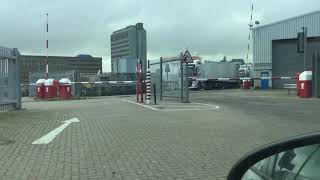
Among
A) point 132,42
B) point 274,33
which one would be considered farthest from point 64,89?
point 274,33

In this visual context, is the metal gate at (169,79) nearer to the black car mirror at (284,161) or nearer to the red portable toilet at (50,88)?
the red portable toilet at (50,88)

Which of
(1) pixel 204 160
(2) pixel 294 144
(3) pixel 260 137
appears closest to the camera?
(2) pixel 294 144

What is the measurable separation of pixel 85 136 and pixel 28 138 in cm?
113

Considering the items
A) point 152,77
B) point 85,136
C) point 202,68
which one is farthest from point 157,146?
point 202,68

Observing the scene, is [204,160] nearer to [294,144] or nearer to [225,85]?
→ [294,144]

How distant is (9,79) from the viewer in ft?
66.0

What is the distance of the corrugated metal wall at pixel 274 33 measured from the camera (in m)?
45.0

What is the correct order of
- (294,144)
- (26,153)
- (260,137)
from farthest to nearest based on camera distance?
(260,137), (26,153), (294,144)

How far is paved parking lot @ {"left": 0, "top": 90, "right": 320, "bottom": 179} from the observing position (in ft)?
26.7

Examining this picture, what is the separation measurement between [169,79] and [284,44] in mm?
19900

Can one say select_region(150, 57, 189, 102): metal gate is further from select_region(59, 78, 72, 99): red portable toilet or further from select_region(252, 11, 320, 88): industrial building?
select_region(252, 11, 320, 88): industrial building

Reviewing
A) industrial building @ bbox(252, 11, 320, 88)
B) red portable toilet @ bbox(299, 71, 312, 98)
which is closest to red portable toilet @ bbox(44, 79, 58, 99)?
red portable toilet @ bbox(299, 71, 312, 98)

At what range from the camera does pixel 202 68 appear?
53938 millimetres

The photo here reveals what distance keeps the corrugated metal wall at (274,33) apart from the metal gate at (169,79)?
1906cm
